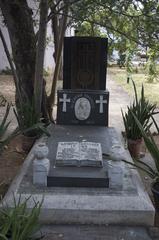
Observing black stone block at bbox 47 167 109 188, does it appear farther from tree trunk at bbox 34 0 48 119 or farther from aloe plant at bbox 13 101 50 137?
tree trunk at bbox 34 0 48 119

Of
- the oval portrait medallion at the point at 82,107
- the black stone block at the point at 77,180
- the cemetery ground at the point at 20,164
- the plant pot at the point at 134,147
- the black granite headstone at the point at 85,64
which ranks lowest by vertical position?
the cemetery ground at the point at 20,164

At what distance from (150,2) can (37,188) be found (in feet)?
9.76

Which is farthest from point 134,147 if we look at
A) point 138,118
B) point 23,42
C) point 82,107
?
point 23,42

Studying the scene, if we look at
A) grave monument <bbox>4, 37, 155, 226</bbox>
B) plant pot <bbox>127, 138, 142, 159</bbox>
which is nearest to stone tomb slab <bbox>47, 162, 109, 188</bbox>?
grave monument <bbox>4, 37, 155, 226</bbox>

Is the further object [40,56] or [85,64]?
[85,64]

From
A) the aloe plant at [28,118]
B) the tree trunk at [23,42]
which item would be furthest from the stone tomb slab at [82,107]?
the tree trunk at [23,42]

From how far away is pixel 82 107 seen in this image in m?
5.85

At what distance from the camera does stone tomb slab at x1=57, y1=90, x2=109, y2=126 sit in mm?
5828

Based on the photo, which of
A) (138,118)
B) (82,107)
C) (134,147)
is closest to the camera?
(134,147)

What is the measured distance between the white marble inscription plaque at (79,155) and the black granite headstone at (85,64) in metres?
2.01

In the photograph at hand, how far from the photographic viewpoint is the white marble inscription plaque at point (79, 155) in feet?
13.1

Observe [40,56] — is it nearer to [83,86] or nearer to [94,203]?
[83,86]

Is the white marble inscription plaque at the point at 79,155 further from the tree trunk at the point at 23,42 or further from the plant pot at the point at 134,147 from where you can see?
the tree trunk at the point at 23,42

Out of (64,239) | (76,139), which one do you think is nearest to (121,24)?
(76,139)
